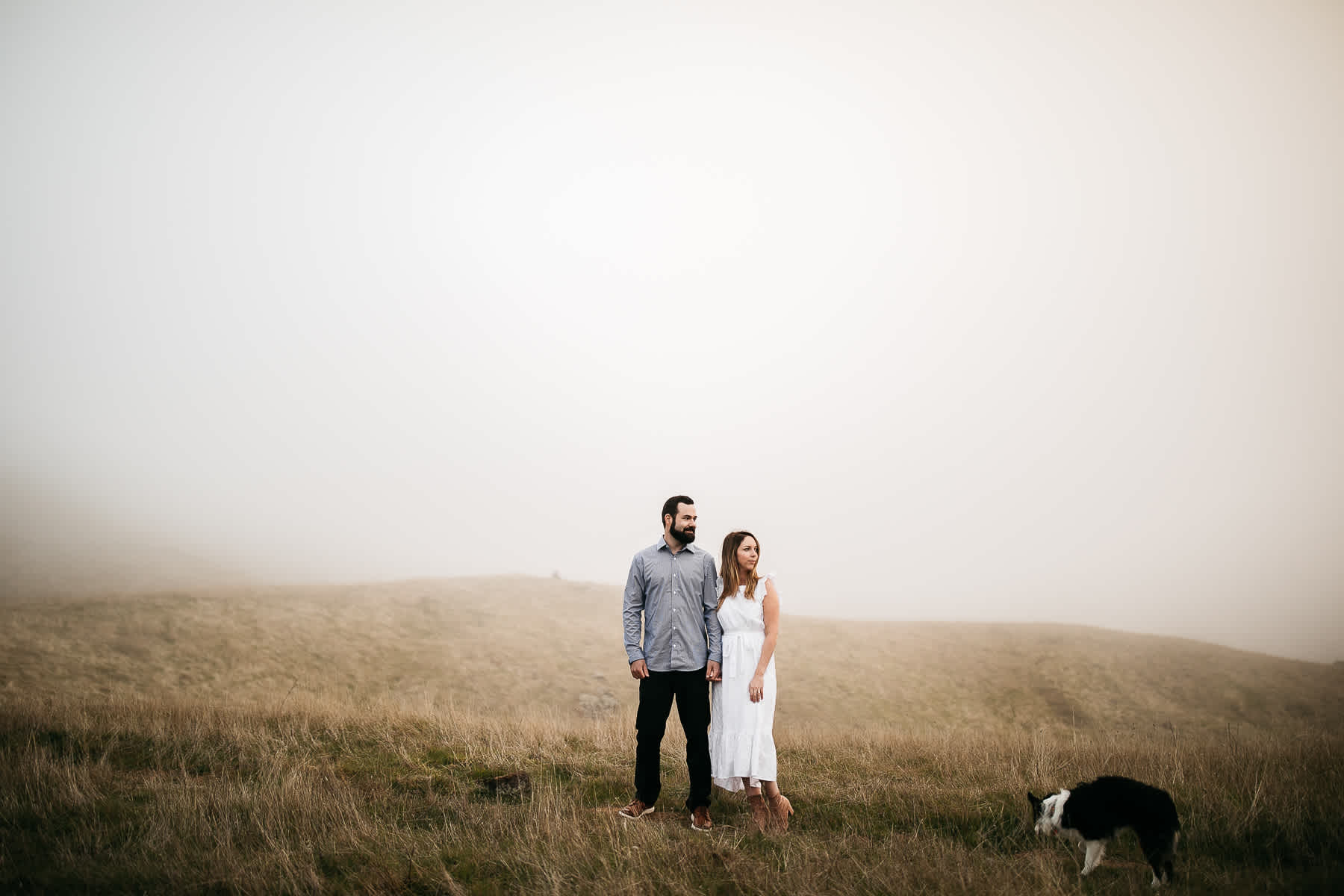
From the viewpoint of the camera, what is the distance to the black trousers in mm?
6414

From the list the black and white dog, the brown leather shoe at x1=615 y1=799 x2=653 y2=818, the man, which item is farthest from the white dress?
the black and white dog

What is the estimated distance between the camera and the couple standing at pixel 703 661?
6379 millimetres

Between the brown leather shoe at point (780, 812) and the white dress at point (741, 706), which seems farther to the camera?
the white dress at point (741, 706)

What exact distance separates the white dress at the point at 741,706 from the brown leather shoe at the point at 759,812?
14 cm

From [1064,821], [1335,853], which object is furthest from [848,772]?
[1335,853]

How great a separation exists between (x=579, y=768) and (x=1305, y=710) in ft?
108

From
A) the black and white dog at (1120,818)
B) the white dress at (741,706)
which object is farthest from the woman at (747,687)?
the black and white dog at (1120,818)

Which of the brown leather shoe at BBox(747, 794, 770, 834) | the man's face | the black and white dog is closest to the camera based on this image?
the black and white dog

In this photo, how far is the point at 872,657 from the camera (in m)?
30.2

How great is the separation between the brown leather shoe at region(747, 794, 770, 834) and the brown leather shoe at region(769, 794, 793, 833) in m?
Result: 0.10

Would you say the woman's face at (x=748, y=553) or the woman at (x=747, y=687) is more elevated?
the woman's face at (x=748, y=553)

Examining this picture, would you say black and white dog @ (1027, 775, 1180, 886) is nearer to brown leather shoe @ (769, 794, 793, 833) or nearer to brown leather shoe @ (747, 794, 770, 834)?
brown leather shoe @ (769, 794, 793, 833)

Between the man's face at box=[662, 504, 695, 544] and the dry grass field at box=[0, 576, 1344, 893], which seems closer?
the dry grass field at box=[0, 576, 1344, 893]

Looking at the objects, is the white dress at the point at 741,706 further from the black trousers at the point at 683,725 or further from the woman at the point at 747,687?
the black trousers at the point at 683,725
